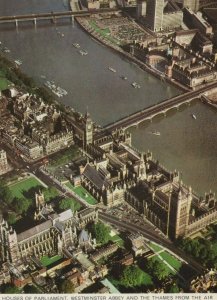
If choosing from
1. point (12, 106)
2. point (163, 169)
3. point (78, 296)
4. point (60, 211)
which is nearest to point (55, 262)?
point (60, 211)

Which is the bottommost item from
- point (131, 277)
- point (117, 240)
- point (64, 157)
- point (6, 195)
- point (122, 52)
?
point (117, 240)

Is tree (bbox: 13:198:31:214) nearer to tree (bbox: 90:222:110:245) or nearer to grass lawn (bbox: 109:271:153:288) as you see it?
tree (bbox: 90:222:110:245)

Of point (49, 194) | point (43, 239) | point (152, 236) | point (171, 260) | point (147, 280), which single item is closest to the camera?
point (147, 280)

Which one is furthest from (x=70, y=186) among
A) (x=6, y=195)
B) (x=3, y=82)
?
(x=3, y=82)

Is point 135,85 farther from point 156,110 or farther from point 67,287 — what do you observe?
point 67,287

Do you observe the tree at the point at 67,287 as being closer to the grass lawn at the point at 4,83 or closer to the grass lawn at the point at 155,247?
the grass lawn at the point at 155,247

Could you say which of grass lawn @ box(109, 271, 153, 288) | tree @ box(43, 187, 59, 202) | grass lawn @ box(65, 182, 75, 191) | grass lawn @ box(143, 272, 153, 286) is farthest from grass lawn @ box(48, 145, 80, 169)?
grass lawn @ box(143, 272, 153, 286)

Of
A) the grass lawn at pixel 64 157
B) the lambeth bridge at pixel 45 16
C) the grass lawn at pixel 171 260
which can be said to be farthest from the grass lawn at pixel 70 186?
the lambeth bridge at pixel 45 16
